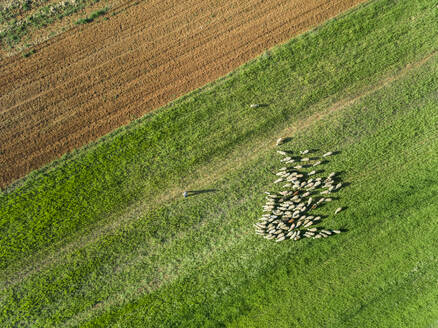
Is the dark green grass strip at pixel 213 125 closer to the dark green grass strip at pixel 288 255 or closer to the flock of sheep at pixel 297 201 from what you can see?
the dark green grass strip at pixel 288 255

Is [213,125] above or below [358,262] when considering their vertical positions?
above

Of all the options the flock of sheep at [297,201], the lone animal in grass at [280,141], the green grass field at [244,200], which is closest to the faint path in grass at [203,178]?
the green grass field at [244,200]

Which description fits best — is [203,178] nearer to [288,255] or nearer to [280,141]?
[280,141]

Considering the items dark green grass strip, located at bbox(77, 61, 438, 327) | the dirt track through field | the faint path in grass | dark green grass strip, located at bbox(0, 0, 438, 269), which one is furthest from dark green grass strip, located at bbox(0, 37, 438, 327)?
the dirt track through field

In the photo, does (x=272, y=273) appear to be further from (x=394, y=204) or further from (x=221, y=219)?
(x=394, y=204)

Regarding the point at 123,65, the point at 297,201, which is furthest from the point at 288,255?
the point at 123,65

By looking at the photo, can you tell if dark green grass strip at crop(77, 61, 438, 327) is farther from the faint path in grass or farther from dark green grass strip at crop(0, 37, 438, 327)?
the faint path in grass
